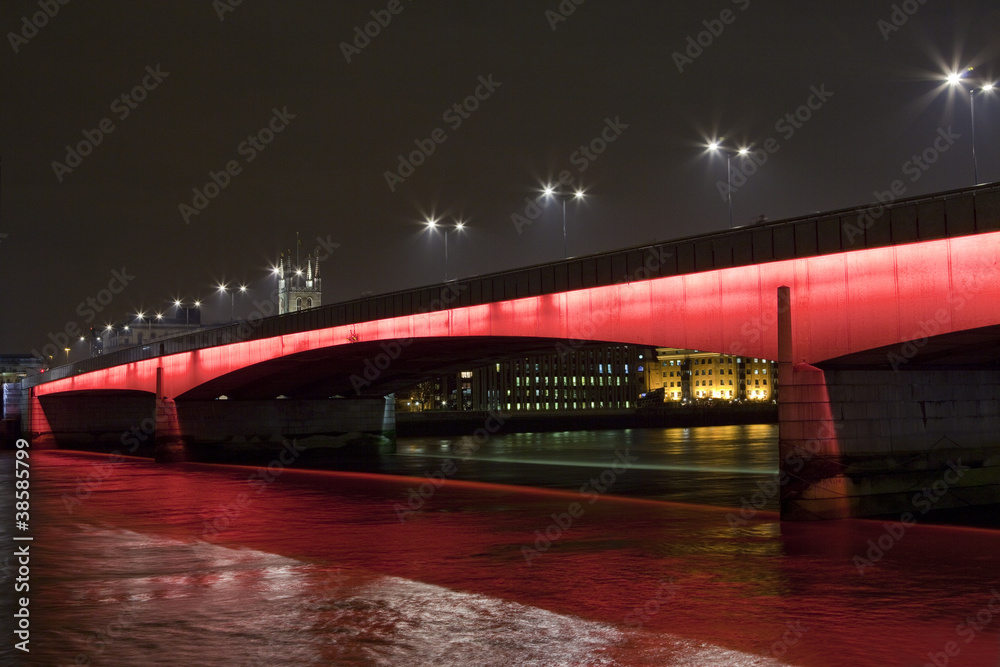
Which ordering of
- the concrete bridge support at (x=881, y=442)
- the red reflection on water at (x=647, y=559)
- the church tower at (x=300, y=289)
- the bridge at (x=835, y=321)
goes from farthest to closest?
the church tower at (x=300, y=289), the concrete bridge support at (x=881, y=442), the bridge at (x=835, y=321), the red reflection on water at (x=647, y=559)

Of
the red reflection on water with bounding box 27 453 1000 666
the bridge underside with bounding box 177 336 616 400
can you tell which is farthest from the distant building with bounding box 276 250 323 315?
the red reflection on water with bounding box 27 453 1000 666

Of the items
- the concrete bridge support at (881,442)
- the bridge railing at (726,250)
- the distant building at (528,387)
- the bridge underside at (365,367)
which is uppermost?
the distant building at (528,387)

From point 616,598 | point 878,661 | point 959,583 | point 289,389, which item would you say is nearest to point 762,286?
point 959,583

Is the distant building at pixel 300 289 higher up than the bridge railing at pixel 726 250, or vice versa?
the distant building at pixel 300 289

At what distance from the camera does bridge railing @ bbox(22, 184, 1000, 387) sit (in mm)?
22625

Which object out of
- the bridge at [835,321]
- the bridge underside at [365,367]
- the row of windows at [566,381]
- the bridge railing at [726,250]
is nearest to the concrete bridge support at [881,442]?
the bridge at [835,321]

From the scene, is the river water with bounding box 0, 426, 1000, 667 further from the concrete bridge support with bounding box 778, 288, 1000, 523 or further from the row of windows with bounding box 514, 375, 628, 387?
the row of windows with bounding box 514, 375, 628, 387

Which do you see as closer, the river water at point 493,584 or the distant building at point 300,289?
the river water at point 493,584

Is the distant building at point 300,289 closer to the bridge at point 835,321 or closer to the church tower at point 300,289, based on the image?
the church tower at point 300,289

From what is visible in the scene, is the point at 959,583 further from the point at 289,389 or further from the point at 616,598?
the point at 289,389

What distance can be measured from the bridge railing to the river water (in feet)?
22.4

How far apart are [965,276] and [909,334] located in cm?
185

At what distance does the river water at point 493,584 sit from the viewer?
13.1 meters

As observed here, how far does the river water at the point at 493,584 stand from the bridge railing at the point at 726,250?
22.4ft
